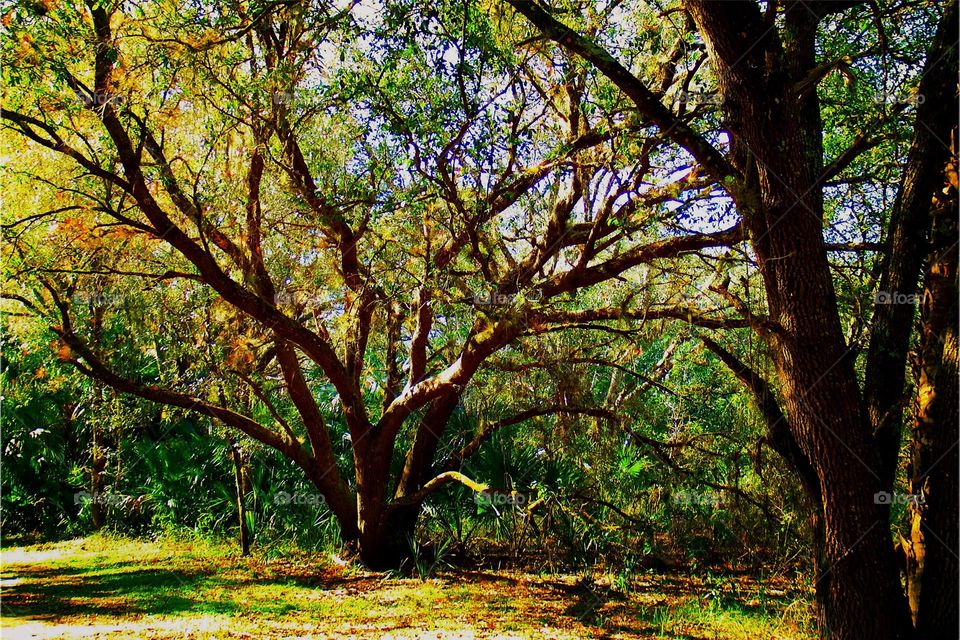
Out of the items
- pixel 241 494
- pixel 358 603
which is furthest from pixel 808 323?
pixel 241 494

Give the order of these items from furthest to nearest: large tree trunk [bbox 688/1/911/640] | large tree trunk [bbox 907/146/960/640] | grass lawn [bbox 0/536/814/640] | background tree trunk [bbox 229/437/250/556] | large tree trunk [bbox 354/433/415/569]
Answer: background tree trunk [bbox 229/437/250/556] → large tree trunk [bbox 354/433/415/569] → grass lawn [bbox 0/536/814/640] → large tree trunk [bbox 688/1/911/640] → large tree trunk [bbox 907/146/960/640]

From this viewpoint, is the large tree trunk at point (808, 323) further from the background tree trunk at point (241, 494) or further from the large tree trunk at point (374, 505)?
the background tree trunk at point (241, 494)

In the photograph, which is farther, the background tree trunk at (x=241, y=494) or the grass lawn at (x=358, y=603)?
the background tree trunk at (x=241, y=494)

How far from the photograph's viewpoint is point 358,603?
689cm

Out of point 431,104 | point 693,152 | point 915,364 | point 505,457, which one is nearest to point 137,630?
point 505,457

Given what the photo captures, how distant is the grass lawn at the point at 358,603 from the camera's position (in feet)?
19.8

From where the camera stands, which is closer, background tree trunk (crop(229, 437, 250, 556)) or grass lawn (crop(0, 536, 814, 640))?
grass lawn (crop(0, 536, 814, 640))

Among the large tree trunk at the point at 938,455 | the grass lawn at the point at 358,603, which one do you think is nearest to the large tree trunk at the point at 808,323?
the large tree trunk at the point at 938,455

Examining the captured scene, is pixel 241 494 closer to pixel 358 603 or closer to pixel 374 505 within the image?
pixel 374 505

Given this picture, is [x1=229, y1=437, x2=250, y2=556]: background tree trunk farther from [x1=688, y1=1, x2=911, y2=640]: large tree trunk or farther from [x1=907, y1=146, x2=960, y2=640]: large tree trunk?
[x1=907, y1=146, x2=960, y2=640]: large tree trunk

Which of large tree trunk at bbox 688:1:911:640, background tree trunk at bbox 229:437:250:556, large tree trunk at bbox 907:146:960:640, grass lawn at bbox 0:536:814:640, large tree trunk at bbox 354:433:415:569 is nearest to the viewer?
large tree trunk at bbox 907:146:960:640

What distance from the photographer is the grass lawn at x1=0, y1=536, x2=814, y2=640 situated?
603 centimetres

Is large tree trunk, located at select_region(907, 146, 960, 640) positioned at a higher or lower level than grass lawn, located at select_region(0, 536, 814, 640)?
higher

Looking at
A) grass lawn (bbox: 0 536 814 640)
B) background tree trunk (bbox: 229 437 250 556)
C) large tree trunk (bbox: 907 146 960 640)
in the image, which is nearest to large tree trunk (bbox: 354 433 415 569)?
grass lawn (bbox: 0 536 814 640)
